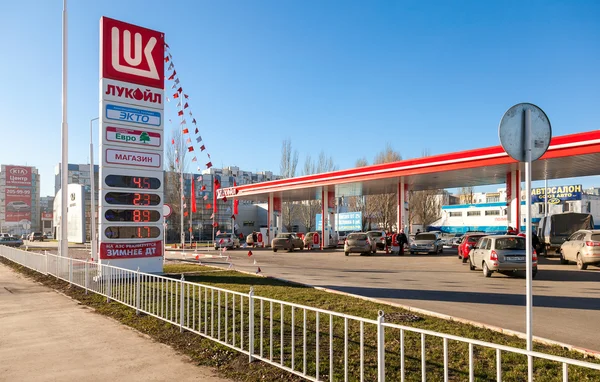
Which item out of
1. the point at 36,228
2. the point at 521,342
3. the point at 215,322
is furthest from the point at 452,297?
the point at 36,228

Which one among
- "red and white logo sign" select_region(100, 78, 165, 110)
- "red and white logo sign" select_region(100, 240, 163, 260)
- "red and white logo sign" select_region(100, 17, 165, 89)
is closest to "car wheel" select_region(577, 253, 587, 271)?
"red and white logo sign" select_region(100, 240, 163, 260)

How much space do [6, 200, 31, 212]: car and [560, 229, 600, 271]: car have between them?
121m

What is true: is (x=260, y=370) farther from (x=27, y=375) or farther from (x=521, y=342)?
(x=521, y=342)

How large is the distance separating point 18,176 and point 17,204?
7254 millimetres

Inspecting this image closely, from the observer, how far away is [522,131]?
5.69 metres

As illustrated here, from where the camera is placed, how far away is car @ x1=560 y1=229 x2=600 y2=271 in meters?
18.3

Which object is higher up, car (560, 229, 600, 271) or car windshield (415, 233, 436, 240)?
car (560, 229, 600, 271)

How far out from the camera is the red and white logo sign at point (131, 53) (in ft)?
55.8

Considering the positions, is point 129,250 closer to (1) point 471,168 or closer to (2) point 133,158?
(2) point 133,158

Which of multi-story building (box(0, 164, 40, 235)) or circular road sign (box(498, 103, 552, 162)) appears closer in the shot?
circular road sign (box(498, 103, 552, 162))

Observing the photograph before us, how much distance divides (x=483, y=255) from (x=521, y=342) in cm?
1053

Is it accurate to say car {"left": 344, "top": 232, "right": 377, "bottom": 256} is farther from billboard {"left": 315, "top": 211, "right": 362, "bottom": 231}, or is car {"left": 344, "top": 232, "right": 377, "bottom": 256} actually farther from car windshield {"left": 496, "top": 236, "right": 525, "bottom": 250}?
billboard {"left": 315, "top": 211, "right": 362, "bottom": 231}

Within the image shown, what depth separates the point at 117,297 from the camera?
11.6m

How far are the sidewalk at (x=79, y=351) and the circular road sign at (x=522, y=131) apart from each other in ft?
15.0
